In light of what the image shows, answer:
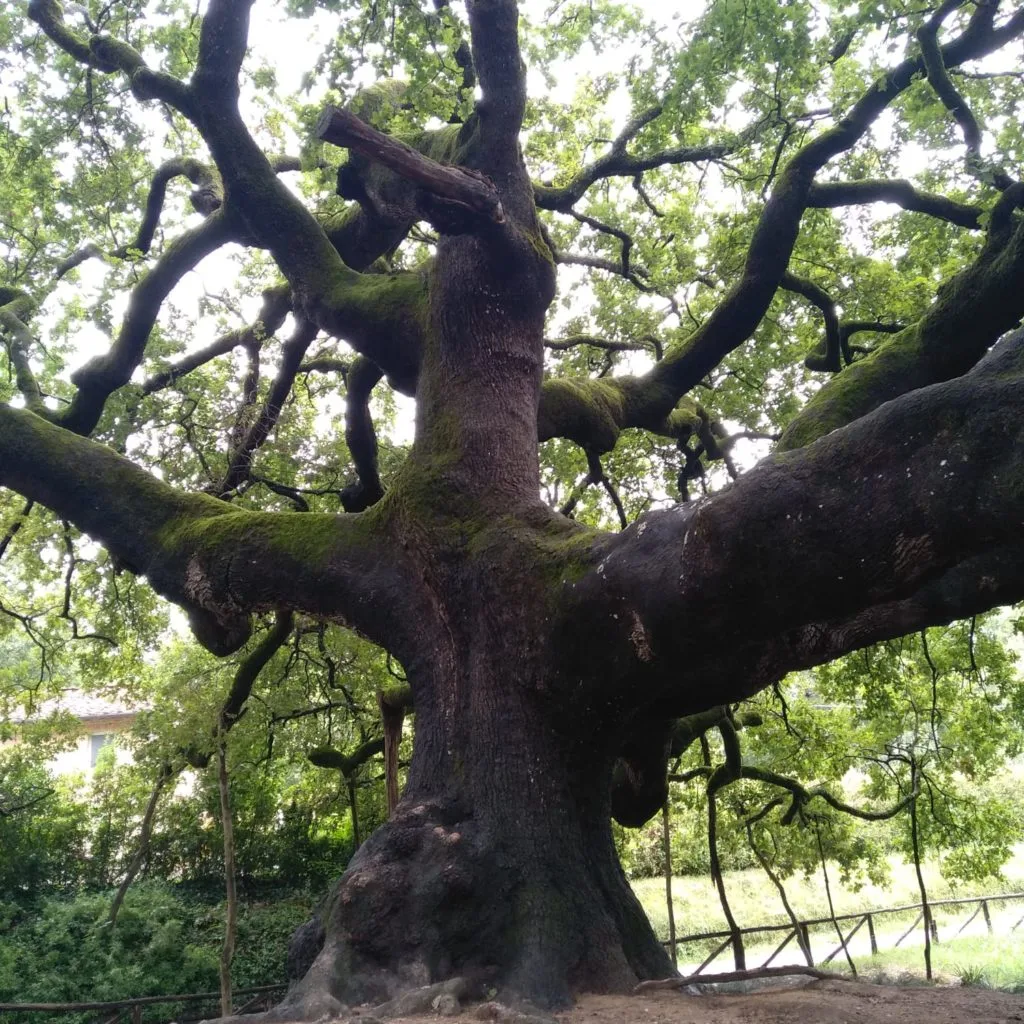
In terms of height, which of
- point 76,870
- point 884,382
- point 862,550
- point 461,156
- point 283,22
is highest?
point 283,22

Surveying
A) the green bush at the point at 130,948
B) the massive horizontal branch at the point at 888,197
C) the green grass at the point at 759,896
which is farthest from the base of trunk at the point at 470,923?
the green grass at the point at 759,896

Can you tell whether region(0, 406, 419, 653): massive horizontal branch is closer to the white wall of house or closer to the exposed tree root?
the exposed tree root

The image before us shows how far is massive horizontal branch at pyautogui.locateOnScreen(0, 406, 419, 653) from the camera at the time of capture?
4.83m

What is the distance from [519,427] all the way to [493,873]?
275cm

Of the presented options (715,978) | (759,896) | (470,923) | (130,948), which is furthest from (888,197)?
(759,896)

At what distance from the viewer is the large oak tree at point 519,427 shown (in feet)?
10.6

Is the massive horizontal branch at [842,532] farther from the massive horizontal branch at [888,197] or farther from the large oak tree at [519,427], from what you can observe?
the massive horizontal branch at [888,197]

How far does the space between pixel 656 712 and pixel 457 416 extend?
228cm

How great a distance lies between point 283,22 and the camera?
575 cm

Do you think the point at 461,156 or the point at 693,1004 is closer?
the point at 693,1004

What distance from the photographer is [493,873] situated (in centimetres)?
375

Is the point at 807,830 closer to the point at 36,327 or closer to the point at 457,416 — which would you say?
the point at 457,416

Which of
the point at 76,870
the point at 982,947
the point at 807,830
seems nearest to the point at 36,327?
the point at 76,870

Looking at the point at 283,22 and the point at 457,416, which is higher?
the point at 283,22
